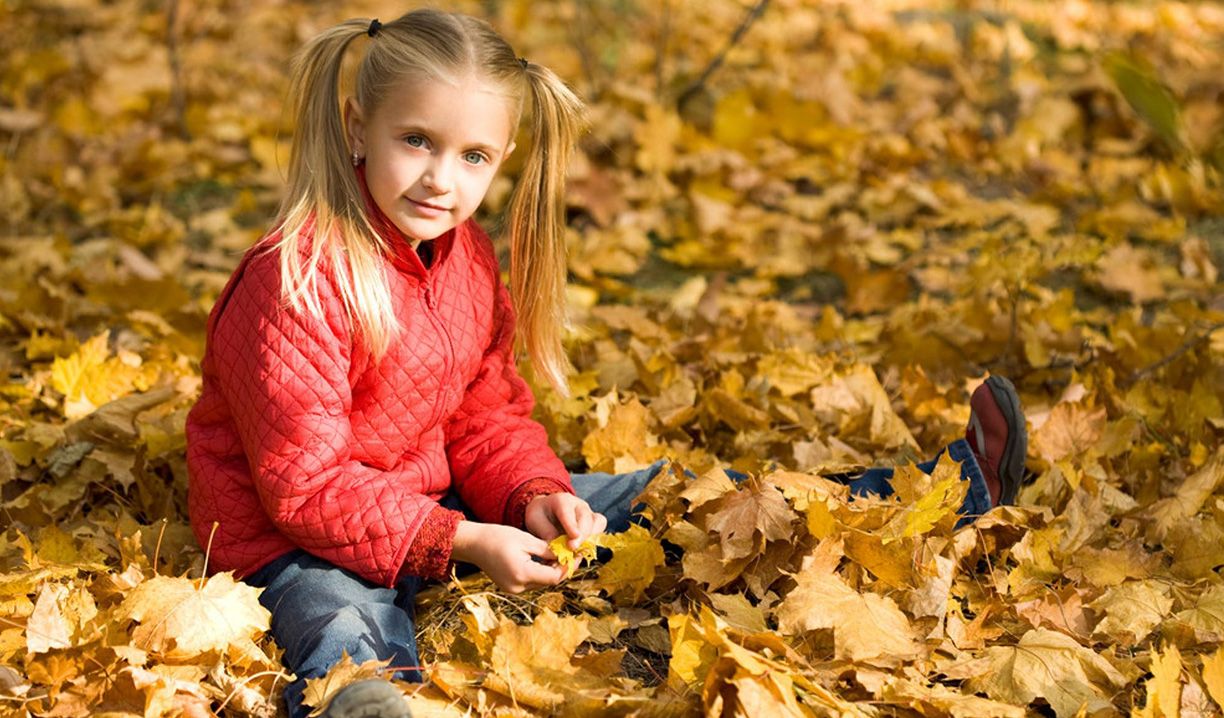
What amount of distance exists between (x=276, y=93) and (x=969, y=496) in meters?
3.59

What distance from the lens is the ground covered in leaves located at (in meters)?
1.86

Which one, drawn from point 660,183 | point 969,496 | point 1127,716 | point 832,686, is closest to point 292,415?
point 832,686

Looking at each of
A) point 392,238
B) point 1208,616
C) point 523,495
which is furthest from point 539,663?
point 1208,616

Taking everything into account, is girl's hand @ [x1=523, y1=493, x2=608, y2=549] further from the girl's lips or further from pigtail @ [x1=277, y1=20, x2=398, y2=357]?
the girl's lips

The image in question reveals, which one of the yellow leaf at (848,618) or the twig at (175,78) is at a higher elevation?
the twig at (175,78)

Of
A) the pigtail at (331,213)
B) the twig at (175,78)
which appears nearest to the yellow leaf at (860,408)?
the pigtail at (331,213)

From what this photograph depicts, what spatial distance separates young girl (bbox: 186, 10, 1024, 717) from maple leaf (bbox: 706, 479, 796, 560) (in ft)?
0.79

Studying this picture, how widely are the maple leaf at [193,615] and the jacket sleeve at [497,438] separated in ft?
1.57

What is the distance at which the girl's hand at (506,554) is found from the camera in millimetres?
1963

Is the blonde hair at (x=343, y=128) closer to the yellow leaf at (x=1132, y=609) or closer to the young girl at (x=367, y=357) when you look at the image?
the young girl at (x=367, y=357)

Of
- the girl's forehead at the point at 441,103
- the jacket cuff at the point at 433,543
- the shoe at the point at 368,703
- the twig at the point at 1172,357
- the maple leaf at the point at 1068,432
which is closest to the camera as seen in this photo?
the shoe at the point at 368,703

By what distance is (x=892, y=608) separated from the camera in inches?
76.4

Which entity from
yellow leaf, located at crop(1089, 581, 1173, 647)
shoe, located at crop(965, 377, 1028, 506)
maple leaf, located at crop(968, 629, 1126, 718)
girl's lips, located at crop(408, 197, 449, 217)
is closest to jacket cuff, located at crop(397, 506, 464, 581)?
girl's lips, located at crop(408, 197, 449, 217)

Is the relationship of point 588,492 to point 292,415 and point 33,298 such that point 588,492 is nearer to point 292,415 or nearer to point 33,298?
point 292,415
